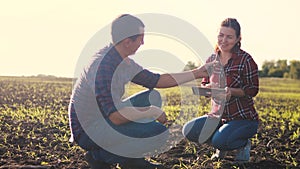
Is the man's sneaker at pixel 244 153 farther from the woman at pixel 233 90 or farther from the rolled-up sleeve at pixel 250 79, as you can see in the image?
the rolled-up sleeve at pixel 250 79

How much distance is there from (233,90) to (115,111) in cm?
130

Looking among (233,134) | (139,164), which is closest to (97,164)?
(139,164)

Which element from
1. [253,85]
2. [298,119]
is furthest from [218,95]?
[298,119]

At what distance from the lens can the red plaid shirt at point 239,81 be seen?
4605 millimetres

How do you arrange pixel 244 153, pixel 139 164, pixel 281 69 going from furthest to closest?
pixel 281 69 < pixel 244 153 < pixel 139 164

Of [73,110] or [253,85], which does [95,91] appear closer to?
[73,110]

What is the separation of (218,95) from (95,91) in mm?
1357

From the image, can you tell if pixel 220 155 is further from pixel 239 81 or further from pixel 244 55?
pixel 244 55

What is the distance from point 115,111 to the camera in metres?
3.82

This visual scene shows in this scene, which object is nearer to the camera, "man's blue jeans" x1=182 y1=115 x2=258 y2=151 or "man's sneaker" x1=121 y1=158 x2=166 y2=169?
"man's sneaker" x1=121 y1=158 x2=166 y2=169

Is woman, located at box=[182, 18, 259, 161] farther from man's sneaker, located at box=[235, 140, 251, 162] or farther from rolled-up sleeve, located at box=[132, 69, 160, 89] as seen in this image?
rolled-up sleeve, located at box=[132, 69, 160, 89]

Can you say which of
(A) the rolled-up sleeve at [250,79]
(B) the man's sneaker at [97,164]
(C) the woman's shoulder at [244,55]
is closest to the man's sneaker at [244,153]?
(A) the rolled-up sleeve at [250,79]

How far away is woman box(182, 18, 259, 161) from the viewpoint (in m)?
4.61

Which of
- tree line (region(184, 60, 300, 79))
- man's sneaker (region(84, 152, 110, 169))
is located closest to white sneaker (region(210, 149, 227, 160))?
man's sneaker (region(84, 152, 110, 169))
